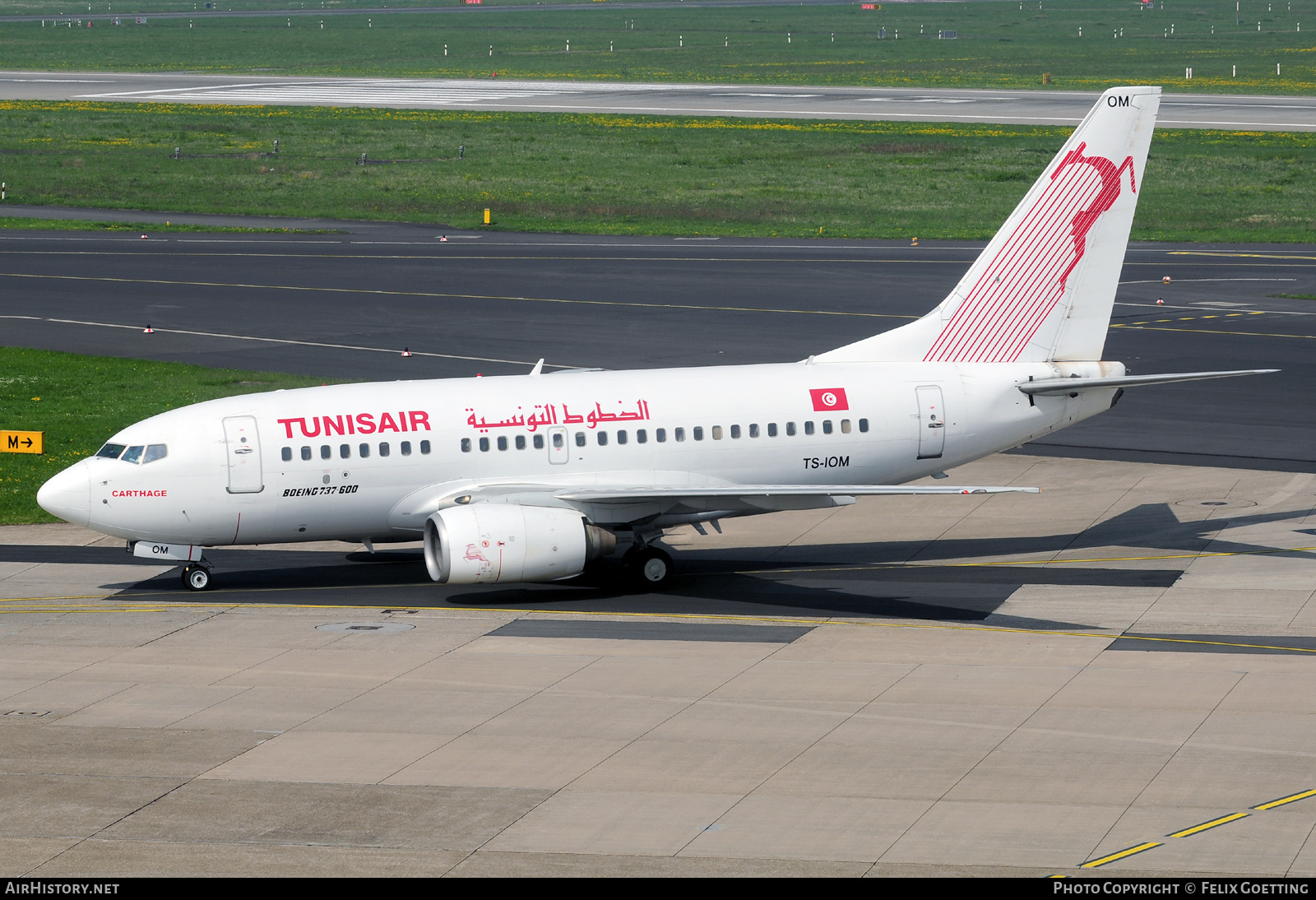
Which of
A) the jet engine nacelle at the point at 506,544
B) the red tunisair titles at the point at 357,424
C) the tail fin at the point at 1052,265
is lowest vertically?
the jet engine nacelle at the point at 506,544

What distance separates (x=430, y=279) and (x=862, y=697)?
164 feet

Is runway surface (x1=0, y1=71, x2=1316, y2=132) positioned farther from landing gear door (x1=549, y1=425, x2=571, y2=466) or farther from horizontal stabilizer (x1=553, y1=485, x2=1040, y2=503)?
landing gear door (x1=549, y1=425, x2=571, y2=466)

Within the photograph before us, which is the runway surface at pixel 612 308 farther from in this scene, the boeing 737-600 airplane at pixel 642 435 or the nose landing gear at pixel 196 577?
the nose landing gear at pixel 196 577

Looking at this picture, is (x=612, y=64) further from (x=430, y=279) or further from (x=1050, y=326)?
(x=1050, y=326)

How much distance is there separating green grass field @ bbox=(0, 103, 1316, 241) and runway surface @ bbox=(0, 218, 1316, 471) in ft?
22.6

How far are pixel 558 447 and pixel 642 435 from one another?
174 cm

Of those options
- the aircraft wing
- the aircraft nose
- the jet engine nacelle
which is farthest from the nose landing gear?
the jet engine nacelle

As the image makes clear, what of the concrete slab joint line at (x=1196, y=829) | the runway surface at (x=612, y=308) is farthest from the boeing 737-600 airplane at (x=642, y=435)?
the runway surface at (x=612, y=308)


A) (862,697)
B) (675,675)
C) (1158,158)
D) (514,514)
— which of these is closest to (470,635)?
(514,514)

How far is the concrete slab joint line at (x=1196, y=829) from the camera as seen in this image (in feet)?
70.7

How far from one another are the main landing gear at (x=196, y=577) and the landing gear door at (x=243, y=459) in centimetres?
268

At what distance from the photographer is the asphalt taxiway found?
2267 cm

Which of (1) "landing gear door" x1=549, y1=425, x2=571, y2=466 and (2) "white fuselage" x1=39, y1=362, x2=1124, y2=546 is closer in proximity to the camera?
(2) "white fuselage" x1=39, y1=362, x2=1124, y2=546

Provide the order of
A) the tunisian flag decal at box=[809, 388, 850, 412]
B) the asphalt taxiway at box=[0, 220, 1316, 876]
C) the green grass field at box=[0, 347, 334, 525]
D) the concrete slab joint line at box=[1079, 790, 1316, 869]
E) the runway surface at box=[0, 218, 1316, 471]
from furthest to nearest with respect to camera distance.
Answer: the runway surface at box=[0, 218, 1316, 471] < the green grass field at box=[0, 347, 334, 525] < the tunisian flag decal at box=[809, 388, 850, 412] < the asphalt taxiway at box=[0, 220, 1316, 876] < the concrete slab joint line at box=[1079, 790, 1316, 869]
